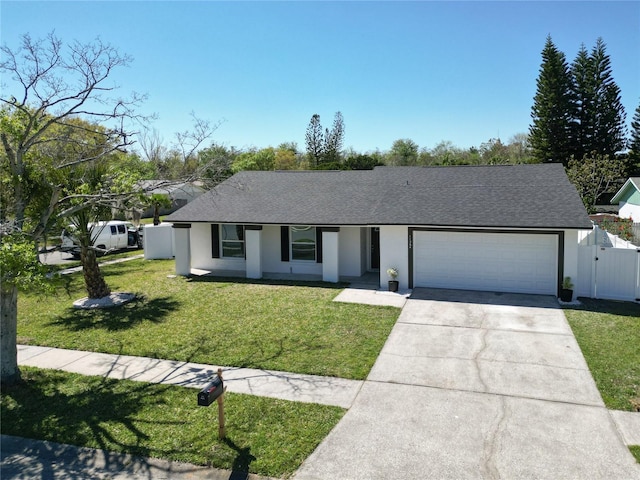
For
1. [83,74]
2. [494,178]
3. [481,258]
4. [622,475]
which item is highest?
[83,74]

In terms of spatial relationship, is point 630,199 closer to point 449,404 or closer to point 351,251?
point 351,251

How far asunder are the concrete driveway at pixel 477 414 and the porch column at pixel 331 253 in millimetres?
5402

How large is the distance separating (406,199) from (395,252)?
222 centimetres

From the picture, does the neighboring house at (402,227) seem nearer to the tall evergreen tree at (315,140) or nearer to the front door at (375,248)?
the front door at (375,248)

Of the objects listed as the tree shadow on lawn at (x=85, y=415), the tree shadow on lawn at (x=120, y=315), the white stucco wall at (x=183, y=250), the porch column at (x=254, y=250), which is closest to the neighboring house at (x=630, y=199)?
the porch column at (x=254, y=250)

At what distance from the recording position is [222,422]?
6441 millimetres

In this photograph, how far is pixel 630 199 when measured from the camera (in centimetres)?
3225

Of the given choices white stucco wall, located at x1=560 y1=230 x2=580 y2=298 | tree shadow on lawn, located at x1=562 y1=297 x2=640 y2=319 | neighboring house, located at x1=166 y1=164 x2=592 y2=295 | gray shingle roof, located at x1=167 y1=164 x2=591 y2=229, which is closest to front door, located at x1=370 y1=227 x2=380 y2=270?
neighboring house, located at x1=166 y1=164 x2=592 y2=295

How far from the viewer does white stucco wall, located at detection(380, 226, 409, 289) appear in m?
15.1

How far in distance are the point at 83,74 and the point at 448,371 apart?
879cm

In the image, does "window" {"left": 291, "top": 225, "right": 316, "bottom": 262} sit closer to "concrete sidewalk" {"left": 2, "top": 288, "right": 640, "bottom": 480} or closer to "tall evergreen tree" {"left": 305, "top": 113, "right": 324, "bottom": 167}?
"concrete sidewalk" {"left": 2, "top": 288, "right": 640, "bottom": 480}

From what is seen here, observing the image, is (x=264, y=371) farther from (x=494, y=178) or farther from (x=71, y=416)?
(x=494, y=178)

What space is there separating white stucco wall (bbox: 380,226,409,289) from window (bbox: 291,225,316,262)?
10.2 feet

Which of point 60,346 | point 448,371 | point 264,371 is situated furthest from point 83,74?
point 448,371
